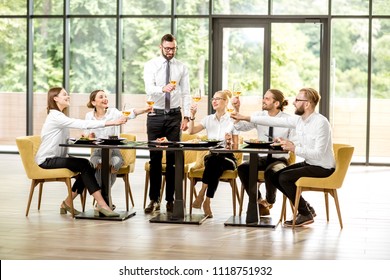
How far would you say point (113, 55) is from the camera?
14219 millimetres

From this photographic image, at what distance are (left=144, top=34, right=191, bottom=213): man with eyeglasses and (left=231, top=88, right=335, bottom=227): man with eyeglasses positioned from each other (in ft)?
3.04

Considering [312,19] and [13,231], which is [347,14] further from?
[13,231]

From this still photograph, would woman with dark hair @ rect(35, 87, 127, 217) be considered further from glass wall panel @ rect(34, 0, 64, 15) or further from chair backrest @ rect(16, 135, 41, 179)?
glass wall panel @ rect(34, 0, 64, 15)

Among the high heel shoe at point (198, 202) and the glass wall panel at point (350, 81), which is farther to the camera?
the glass wall panel at point (350, 81)

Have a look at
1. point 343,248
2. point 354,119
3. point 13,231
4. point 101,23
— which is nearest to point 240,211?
point 343,248

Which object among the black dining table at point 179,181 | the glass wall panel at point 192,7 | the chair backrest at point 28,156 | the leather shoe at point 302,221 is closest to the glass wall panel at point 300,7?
the glass wall panel at point 192,7

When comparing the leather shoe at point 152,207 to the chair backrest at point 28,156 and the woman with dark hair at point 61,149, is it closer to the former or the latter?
the woman with dark hair at point 61,149

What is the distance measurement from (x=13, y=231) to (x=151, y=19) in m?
7.69

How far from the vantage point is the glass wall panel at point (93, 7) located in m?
→ 14.1

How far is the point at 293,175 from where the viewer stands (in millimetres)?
7195

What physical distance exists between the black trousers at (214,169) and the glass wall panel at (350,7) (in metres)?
6.55

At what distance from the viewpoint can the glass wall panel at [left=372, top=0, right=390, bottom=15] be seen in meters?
13.4

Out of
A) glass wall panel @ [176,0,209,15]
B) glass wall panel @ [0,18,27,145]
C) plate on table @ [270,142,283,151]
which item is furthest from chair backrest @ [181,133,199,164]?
glass wall panel @ [0,18,27,145]

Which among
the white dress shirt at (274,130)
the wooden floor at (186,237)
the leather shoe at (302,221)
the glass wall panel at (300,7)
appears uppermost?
the glass wall panel at (300,7)
